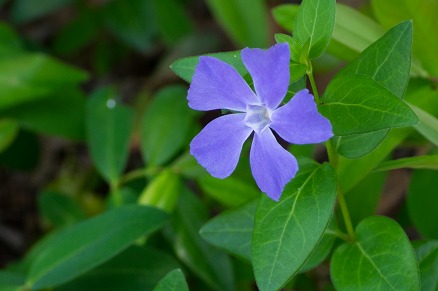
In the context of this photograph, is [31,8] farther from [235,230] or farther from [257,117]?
[257,117]

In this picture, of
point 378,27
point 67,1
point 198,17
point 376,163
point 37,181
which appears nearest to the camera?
point 376,163

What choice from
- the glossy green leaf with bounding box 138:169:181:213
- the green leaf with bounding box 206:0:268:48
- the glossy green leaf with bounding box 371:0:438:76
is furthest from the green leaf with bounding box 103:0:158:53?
the glossy green leaf with bounding box 371:0:438:76

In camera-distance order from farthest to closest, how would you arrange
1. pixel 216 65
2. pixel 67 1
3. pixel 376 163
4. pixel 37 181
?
1. pixel 37 181
2. pixel 67 1
3. pixel 376 163
4. pixel 216 65

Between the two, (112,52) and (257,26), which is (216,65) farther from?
(112,52)

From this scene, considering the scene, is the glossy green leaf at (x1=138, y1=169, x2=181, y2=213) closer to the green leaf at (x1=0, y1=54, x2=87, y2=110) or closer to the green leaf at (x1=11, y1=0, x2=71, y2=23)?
the green leaf at (x1=0, y1=54, x2=87, y2=110)

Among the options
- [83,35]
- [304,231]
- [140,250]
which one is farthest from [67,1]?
[304,231]

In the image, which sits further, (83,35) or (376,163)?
(83,35)
